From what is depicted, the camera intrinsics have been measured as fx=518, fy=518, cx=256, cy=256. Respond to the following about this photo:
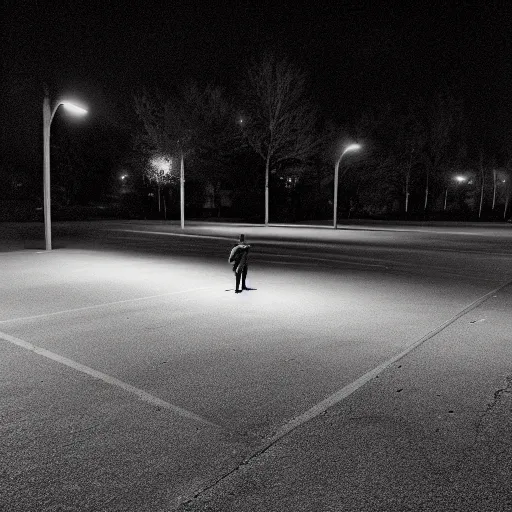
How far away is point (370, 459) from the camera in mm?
3891

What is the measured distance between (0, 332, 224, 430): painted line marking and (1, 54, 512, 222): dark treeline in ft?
94.6

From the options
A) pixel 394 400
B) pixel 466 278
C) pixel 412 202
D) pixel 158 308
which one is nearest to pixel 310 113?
pixel 412 202

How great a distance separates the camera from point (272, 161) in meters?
47.6

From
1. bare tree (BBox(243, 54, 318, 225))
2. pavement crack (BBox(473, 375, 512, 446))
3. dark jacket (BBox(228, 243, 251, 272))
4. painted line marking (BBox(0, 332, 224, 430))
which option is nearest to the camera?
pavement crack (BBox(473, 375, 512, 446))

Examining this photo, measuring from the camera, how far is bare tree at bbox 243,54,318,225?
44.2 meters

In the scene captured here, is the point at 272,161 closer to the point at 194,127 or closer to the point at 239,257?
the point at 194,127

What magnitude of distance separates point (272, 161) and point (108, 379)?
1700 inches

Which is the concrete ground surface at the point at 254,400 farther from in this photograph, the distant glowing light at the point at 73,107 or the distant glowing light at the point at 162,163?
the distant glowing light at the point at 162,163

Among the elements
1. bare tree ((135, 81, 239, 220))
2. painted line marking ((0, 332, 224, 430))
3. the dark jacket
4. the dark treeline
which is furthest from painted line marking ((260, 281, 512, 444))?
bare tree ((135, 81, 239, 220))

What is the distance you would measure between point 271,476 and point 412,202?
70.5 meters


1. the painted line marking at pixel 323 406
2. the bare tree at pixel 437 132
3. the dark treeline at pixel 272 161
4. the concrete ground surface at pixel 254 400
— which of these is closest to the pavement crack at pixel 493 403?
the concrete ground surface at pixel 254 400

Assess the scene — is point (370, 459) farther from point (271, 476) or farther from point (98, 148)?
point (98, 148)

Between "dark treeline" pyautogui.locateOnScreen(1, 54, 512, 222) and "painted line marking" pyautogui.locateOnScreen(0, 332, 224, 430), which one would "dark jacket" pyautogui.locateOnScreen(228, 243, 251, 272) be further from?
"dark treeline" pyautogui.locateOnScreen(1, 54, 512, 222)

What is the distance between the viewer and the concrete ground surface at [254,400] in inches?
138
